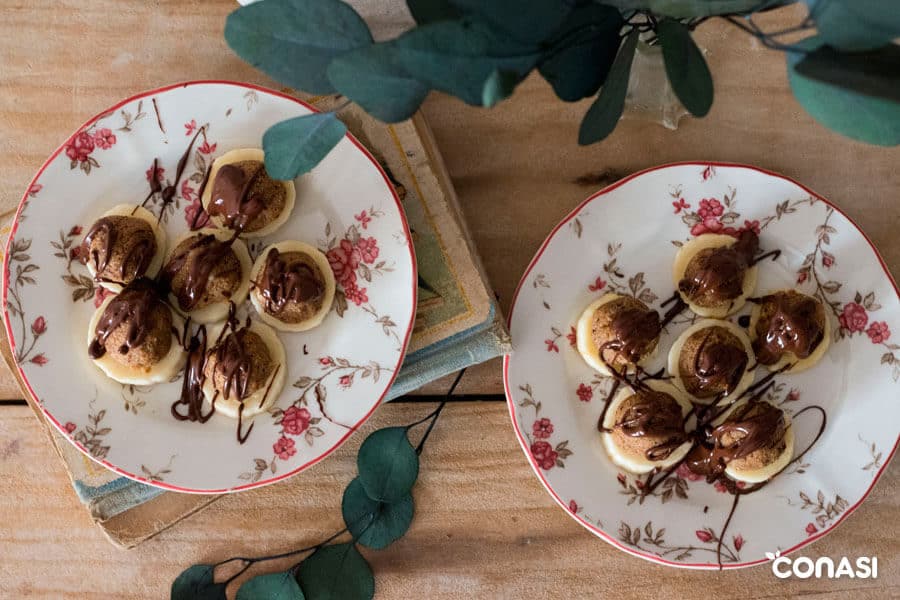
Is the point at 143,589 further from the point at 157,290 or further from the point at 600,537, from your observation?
the point at 600,537

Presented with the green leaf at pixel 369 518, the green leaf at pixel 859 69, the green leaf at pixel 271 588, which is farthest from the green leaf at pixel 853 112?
the green leaf at pixel 271 588

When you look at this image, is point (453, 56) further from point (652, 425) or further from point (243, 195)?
point (652, 425)

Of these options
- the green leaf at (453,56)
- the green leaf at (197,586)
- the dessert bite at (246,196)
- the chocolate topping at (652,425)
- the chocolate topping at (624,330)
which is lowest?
the green leaf at (197,586)

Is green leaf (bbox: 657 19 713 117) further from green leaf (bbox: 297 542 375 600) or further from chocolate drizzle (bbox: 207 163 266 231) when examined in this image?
green leaf (bbox: 297 542 375 600)

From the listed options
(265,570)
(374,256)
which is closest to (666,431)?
(374,256)

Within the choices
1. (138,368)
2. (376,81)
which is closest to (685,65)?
(376,81)

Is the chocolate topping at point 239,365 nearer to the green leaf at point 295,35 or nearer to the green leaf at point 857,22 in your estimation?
the green leaf at point 295,35

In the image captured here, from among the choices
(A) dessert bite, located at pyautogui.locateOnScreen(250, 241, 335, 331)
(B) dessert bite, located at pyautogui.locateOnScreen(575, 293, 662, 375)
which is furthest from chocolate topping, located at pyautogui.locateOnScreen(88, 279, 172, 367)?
(B) dessert bite, located at pyautogui.locateOnScreen(575, 293, 662, 375)
